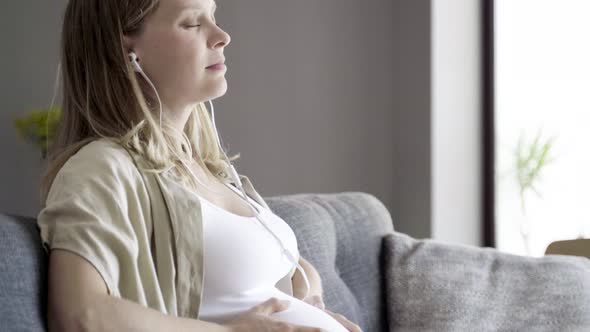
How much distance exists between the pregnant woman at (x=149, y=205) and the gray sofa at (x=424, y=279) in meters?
0.52

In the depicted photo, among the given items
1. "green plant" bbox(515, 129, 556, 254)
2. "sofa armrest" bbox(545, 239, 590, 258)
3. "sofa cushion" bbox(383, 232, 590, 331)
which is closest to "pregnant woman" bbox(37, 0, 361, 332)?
"sofa cushion" bbox(383, 232, 590, 331)

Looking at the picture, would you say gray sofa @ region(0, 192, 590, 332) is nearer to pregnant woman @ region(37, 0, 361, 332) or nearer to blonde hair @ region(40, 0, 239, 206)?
pregnant woman @ region(37, 0, 361, 332)

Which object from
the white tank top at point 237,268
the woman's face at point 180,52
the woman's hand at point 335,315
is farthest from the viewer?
the woman's hand at point 335,315

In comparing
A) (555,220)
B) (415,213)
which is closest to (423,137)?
(415,213)

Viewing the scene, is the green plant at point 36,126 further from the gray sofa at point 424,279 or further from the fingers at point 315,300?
the fingers at point 315,300

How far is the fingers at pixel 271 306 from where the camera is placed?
1.38 metres

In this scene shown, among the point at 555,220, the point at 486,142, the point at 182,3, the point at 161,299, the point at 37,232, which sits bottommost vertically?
the point at 555,220

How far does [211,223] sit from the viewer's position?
4.55ft

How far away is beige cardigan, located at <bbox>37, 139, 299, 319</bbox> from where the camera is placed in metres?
1.19

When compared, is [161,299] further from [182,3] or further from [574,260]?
[574,260]

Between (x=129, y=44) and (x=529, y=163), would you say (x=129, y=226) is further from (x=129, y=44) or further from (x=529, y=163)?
(x=529, y=163)

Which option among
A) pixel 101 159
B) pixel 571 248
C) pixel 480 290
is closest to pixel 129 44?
pixel 101 159

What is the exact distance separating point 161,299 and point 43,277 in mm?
165

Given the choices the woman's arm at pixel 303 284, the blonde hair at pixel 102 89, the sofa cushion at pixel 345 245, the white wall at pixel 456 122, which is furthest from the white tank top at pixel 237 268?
the white wall at pixel 456 122
